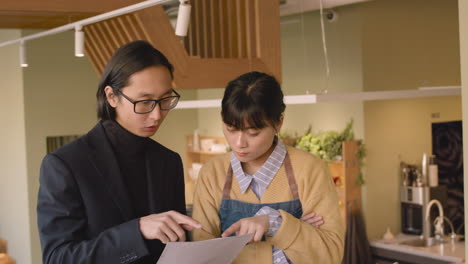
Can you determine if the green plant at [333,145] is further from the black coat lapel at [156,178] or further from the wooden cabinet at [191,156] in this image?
the black coat lapel at [156,178]

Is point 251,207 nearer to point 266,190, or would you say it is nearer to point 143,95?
point 266,190

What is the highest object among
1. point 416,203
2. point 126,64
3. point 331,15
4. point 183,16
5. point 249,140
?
point 331,15

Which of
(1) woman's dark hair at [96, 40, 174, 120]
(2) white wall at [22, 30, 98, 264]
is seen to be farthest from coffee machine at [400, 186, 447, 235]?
(1) woman's dark hair at [96, 40, 174, 120]

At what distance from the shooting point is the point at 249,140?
1.93 meters

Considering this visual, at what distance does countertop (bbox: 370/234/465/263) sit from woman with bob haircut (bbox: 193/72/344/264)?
176 inches

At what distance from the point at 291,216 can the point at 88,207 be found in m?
0.60

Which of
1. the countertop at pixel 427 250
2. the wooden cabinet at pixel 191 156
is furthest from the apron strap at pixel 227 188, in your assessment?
the wooden cabinet at pixel 191 156

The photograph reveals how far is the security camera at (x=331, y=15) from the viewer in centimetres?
707

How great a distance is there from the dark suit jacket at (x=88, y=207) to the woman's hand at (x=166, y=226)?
0.03 m

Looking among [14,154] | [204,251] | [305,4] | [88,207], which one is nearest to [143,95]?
[88,207]

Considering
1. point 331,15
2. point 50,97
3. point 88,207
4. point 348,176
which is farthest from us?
point 50,97

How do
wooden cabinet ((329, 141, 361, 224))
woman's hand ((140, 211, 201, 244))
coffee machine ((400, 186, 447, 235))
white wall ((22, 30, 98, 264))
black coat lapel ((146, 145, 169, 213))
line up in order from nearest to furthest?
woman's hand ((140, 211, 201, 244))
black coat lapel ((146, 145, 169, 213))
wooden cabinet ((329, 141, 361, 224))
coffee machine ((400, 186, 447, 235))
white wall ((22, 30, 98, 264))

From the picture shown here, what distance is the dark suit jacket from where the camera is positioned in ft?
5.41

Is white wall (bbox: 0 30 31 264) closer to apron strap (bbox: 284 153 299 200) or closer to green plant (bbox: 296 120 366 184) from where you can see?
green plant (bbox: 296 120 366 184)
